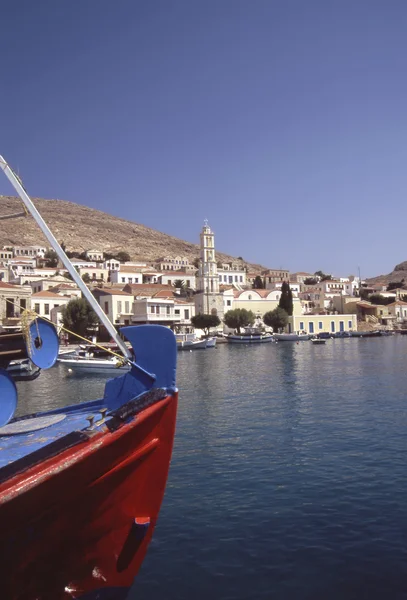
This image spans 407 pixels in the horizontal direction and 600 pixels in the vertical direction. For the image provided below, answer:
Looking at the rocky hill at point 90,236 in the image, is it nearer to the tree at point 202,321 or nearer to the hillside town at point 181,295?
the hillside town at point 181,295

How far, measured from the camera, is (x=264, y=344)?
65.1m

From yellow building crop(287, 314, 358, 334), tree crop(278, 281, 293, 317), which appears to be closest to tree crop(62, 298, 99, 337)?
tree crop(278, 281, 293, 317)

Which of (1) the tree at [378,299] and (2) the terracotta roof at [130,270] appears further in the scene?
(1) the tree at [378,299]

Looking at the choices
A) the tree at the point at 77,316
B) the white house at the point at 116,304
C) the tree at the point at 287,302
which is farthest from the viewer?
the tree at the point at 287,302

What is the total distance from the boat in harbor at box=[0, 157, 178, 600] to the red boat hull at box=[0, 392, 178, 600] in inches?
0.4

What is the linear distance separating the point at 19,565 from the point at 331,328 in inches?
3130

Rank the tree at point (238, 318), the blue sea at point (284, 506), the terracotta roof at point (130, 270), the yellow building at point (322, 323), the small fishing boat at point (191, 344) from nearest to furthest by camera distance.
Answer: the blue sea at point (284, 506), the small fishing boat at point (191, 344), the tree at point (238, 318), the yellow building at point (322, 323), the terracotta roof at point (130, 270)

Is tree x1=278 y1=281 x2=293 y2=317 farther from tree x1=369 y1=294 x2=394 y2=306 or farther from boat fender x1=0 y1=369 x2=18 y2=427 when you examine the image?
boat fender x1=0 y1=369 x2=18 y2=427

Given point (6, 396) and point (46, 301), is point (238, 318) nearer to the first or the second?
point (46, 301)

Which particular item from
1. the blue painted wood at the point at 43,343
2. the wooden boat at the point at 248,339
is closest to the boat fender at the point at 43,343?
the blue painted wood at the point at 43,343

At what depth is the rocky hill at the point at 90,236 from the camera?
486 feet

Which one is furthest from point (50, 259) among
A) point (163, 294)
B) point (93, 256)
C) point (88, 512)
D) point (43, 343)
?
point (88, 512)

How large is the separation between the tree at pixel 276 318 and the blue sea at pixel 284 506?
185 feet

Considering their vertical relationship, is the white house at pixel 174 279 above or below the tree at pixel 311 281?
below
